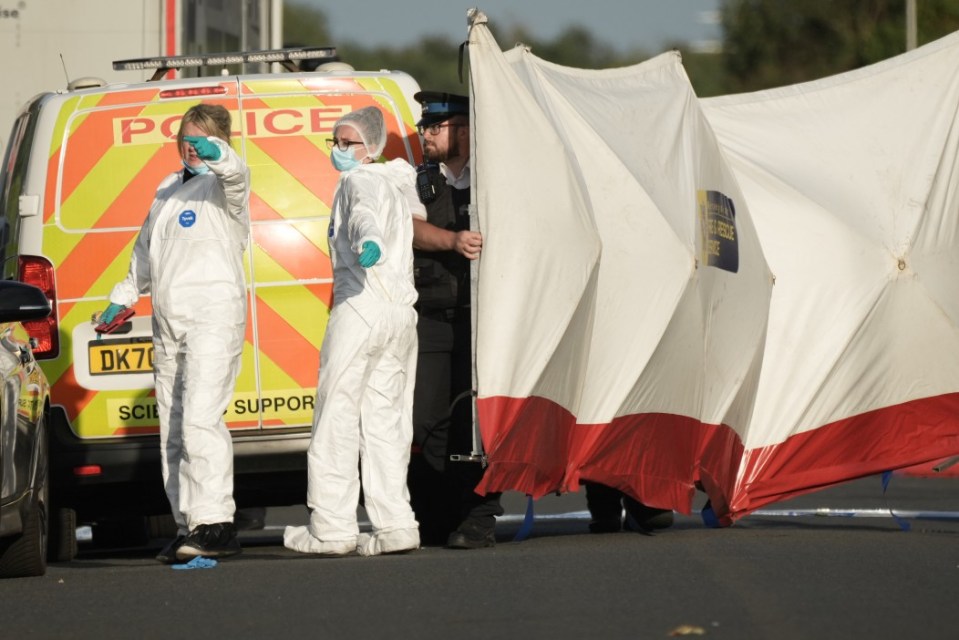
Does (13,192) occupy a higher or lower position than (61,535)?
higher

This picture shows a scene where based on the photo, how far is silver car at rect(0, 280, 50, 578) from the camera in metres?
7.75

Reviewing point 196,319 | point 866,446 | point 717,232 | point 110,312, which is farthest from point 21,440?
point 866,446

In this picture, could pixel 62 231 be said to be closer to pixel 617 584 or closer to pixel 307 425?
pixel 307 425

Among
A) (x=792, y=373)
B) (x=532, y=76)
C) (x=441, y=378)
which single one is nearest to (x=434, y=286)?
(x=441, y=378)

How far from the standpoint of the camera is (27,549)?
823cm

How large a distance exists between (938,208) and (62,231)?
14.3 feet

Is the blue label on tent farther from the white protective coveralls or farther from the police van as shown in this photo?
the white protective coveralls

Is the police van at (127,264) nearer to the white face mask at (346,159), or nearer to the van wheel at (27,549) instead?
the white face mask at (346,159)

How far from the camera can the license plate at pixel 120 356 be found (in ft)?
29.6

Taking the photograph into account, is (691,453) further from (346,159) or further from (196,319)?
(196,319)

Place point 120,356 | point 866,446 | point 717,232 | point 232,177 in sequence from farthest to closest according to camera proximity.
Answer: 1. point 866,446
2. point 717,232
3. point 120,356
4. point 232,177

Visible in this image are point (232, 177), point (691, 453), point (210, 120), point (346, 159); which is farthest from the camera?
point (691, 453)

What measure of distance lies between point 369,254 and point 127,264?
1436 mm

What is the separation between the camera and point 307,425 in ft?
29.8
